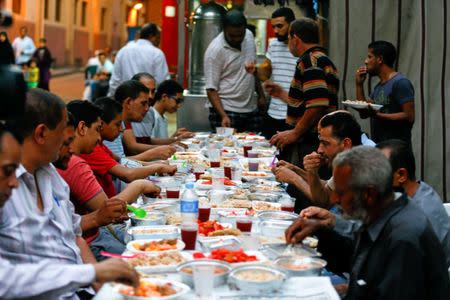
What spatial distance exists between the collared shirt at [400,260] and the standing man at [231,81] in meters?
5.77

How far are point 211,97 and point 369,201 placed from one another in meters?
6.06

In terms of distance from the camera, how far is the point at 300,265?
3189mm

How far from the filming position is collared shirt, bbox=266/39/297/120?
8344 millimetres

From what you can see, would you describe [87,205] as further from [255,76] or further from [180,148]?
[255,76]

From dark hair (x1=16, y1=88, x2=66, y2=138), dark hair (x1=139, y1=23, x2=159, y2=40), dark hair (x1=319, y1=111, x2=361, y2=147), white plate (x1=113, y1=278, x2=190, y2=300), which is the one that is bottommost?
white plate (x1=113, y1=278, x2=190, y2=300)

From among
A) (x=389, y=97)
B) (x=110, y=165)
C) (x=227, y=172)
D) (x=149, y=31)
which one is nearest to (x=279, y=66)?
(x=389, y=97)

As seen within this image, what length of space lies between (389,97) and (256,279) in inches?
169

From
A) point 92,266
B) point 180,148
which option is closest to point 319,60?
point 180,148

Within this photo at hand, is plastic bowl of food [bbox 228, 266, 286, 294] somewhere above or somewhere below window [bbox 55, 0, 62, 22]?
below

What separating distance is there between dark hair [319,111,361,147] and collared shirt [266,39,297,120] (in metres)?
3.59

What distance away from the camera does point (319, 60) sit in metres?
6.53

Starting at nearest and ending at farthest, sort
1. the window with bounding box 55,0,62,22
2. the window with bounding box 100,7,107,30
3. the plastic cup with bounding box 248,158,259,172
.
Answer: the plastic cup with bounding box 248,158,259,172, the window with bounding box 55,0,62,22, the window with bounding box 100,7,107,30

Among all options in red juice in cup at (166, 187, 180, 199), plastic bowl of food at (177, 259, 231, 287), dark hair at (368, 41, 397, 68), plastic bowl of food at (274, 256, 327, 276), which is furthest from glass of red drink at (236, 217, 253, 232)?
dark hair at (368, 41, 397, 68)

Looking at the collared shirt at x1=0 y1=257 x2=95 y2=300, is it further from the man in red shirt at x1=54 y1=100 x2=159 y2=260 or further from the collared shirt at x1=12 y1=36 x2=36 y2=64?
the collared shirt at x1=12 y1=36 x2=36 y2=64
